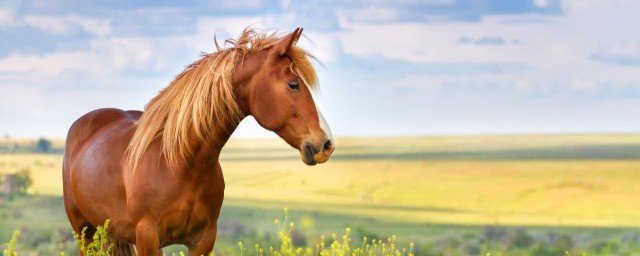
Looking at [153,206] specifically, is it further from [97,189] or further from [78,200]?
[78,200]

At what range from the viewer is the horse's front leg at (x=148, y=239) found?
7.72m

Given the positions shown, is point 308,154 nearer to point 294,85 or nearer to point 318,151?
point 318,151

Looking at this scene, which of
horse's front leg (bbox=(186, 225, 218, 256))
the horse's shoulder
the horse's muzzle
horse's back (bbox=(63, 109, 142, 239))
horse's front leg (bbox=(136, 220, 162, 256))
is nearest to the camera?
the horse's muzzle

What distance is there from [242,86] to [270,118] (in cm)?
37

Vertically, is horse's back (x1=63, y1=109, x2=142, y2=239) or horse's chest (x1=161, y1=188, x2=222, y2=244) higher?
horse's back (x1=63, y1=109, x2=142, y2=239)

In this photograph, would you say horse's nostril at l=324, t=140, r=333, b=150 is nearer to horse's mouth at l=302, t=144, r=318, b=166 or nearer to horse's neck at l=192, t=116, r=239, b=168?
horse's mouth at l=302, t=144, r=318, b=166

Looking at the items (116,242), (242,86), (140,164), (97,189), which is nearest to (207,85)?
(242,86)

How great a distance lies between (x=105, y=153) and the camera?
333 inches

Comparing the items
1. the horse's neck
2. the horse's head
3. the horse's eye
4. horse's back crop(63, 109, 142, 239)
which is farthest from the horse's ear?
horse's back crop(63, 109, 142, 239)

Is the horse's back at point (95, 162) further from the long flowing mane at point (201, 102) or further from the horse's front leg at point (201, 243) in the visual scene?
the horse's front leg at point (201, 243)

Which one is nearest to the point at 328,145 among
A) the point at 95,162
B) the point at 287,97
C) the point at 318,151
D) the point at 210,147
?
the point at 318,151

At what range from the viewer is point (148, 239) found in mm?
7723

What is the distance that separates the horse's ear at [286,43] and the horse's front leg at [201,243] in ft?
5.16

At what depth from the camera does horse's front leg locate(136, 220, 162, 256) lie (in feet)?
25.3
